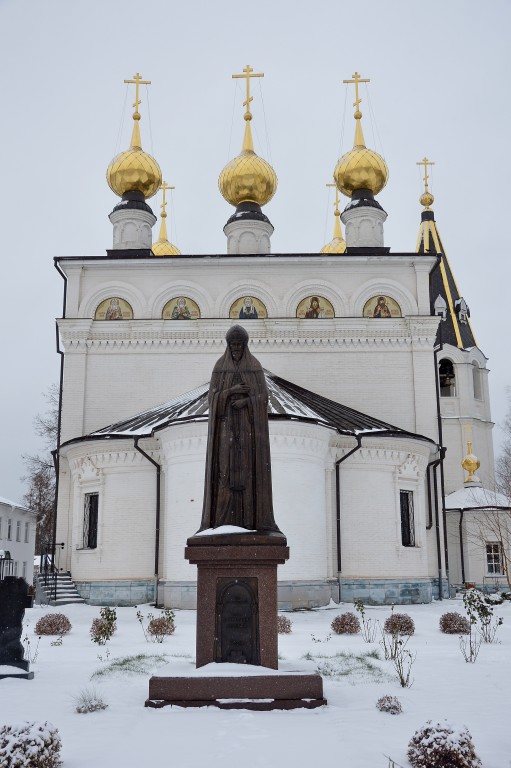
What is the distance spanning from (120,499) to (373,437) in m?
5.88

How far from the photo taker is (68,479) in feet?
66.6

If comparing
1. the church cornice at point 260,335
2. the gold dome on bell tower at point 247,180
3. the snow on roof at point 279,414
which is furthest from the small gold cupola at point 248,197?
the snow on roof at point 279,414

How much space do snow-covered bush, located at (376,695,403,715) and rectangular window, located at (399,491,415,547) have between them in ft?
40.1

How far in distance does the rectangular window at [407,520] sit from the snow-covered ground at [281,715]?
26.2ft

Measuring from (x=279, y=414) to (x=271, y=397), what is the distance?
1.25 metres

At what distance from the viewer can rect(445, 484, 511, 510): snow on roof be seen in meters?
24.1

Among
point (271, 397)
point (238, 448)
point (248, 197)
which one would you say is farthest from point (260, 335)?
point (238, 448)

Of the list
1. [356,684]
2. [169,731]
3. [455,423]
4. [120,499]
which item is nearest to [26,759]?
[169,731]

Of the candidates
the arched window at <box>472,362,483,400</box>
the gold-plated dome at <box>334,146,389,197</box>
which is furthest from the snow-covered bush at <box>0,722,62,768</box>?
the arched window at <box>472,362,483,400</box>

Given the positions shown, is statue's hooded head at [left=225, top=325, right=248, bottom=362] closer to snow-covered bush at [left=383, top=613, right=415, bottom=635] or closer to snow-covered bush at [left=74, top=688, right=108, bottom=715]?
snow-covered bush at [left=74, top=688, right=108, bottom=715]

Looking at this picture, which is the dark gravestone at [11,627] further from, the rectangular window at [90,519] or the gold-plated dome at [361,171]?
the gold-plated dome at [361,171]

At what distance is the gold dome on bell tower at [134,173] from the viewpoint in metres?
23.6

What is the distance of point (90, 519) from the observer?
1884cm

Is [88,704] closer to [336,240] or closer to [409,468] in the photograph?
[409,468]
